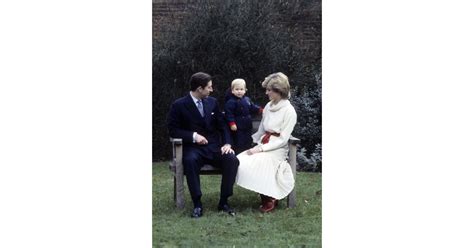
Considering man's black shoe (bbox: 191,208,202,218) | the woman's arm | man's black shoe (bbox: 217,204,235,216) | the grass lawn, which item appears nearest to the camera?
the grass lawn

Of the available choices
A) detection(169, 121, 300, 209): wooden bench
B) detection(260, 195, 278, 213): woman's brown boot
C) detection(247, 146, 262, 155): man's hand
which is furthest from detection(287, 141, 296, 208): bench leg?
detection(247, 146, 262, 155): man's hand

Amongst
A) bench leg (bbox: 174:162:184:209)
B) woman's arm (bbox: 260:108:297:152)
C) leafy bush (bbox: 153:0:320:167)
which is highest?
leafy bush (bbox: 153:0:320:167)

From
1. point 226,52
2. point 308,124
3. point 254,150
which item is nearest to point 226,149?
point 254,150

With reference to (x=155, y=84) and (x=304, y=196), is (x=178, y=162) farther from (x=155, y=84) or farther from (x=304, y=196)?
(x=304, y=196)

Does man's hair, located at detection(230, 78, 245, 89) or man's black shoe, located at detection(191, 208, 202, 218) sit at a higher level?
man's hair, located at detection(230, 78, 245, 89)

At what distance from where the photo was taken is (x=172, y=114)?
626 cm

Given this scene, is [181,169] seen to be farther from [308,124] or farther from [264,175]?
[308,124]

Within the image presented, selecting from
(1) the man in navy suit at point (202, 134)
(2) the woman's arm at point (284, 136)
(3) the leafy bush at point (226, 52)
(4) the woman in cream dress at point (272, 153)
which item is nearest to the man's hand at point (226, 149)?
(1) the man in navy suit at point (202, 134)

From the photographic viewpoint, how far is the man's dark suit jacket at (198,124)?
6.27m

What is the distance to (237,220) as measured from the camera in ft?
19.5

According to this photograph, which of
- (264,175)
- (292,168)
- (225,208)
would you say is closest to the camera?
(225,208)

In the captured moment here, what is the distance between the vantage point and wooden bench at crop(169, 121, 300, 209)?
20.5 feet

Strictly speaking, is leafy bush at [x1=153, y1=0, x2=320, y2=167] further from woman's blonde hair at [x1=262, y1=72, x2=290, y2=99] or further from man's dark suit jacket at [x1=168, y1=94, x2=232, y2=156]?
woman's blonde hair at [x1=262, y1=72, x2=290, y2=99]

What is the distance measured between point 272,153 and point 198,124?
2.12ft
